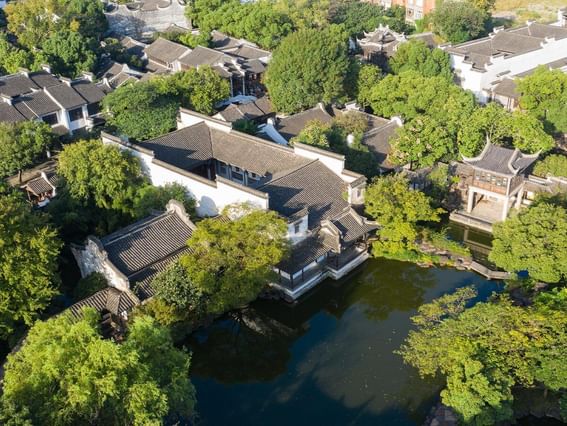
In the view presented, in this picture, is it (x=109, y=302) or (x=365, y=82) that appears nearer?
(x=109, y=302)

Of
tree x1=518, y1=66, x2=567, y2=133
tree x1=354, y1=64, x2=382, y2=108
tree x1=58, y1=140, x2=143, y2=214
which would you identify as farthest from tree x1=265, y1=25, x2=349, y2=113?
tree x1=58, y1=140, x2=143, y2=214

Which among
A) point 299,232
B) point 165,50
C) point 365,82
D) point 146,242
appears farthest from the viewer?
point 165,50

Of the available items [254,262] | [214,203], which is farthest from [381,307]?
[214,203]

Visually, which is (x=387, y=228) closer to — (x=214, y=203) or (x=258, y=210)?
(x=258, y=210)

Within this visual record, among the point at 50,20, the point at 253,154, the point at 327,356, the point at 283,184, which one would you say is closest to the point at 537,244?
the point at 327,356

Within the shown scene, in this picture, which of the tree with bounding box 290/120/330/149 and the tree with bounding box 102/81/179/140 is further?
the tree with bounding box 102/81/179/140

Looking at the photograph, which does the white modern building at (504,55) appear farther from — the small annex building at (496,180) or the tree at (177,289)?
the tree at (177,289)

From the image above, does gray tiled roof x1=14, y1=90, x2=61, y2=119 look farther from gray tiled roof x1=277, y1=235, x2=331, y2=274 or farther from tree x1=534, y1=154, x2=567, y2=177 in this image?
tree x1=534, y1=154, x2=567, y2=177

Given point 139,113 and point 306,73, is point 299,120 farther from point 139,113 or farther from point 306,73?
point 139,113
